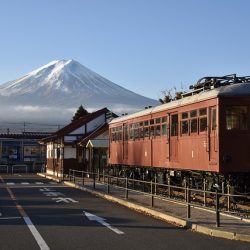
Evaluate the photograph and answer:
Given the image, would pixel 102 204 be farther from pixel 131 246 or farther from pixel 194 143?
pixel 131 246

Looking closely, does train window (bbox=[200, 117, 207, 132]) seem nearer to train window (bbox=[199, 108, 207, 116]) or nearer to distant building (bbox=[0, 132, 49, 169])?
train window (bbox=[199, 108, 207, 116])

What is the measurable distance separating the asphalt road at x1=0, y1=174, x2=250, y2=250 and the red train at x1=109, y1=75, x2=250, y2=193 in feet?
9.68

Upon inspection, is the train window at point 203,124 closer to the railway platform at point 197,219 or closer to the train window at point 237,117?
the train window at point 237,117

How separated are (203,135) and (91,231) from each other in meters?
6.45

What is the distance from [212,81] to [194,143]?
2.27 m

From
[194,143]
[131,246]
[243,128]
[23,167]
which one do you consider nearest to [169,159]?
[194,143]

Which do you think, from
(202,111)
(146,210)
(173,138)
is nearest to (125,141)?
(173,138)

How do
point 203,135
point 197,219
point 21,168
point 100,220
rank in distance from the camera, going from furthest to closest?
point 21,168
point 203,135
point 100,220
point 197,219

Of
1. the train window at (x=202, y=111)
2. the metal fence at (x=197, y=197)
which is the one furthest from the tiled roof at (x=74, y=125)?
the train window at (x=202, y=111)

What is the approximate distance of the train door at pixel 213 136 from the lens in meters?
17.0

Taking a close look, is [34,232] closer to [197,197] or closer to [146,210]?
[146,210]

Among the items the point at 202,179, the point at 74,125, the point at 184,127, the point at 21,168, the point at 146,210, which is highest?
the point at 74,125

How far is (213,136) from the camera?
1719cm

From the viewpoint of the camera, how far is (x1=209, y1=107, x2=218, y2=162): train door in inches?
671
